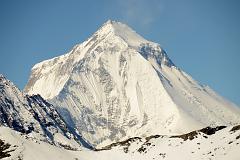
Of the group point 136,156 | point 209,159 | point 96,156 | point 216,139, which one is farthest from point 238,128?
point 96,156

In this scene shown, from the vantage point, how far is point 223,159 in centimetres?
8975

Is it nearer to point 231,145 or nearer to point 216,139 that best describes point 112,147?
point 216,139

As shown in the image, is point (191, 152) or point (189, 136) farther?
point (189, 136)

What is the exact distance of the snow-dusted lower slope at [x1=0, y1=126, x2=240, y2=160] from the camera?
318 feet

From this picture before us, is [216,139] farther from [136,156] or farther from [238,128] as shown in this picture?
[136,156]

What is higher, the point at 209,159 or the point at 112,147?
the point at 112,147

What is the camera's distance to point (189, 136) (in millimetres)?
113250

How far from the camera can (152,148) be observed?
11400cm

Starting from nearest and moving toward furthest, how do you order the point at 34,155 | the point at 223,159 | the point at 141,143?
the point at 223,159 < the point at 34,155 < the point at 141,143

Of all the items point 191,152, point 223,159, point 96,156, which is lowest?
point 223,159

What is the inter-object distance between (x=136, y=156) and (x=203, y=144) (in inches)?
540

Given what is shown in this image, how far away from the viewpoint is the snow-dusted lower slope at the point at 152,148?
96.9 meters

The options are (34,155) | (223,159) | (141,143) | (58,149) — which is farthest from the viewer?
(141,143)

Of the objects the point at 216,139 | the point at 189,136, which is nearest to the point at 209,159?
the point at 216,139
